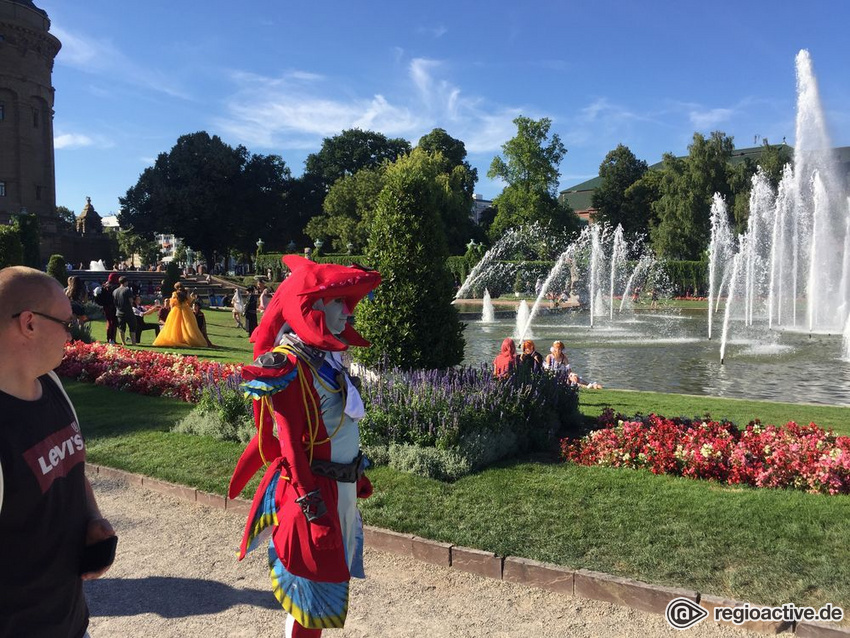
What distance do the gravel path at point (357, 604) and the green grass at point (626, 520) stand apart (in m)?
0.32

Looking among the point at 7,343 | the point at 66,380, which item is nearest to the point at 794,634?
the point at 7,343

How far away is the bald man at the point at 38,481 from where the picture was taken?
81.2 inches

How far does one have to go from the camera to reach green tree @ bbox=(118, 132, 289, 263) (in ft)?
191

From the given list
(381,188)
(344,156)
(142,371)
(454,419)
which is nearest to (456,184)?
(381,188)

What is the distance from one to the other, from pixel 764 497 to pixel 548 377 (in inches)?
121

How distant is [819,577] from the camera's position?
4363 mm

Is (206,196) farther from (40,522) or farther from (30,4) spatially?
(40,522)

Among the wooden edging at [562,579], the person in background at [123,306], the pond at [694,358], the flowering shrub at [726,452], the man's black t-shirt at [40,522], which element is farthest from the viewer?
the person in background at [123,306]

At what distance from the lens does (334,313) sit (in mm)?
3512

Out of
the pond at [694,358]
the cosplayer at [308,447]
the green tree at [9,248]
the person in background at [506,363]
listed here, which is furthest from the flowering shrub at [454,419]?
the green tree at [9,248]

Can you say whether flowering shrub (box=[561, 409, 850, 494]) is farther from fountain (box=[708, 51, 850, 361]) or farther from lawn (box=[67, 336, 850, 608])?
fountain (box=[708, 51, 850, 361])

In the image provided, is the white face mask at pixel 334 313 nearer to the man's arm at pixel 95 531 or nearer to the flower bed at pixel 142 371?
the man's arm at pixel 95 531

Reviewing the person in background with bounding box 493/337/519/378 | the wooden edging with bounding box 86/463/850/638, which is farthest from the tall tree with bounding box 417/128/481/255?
the wooden edging with bounding box 86/463/850/638

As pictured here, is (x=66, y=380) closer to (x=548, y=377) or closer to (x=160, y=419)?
(x=160, y=419)
